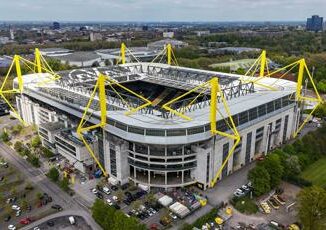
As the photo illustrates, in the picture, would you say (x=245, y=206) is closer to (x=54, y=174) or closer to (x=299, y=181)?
(x=299, y=181)

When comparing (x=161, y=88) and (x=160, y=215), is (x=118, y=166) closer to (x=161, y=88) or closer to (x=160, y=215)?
(x=160, y=215)

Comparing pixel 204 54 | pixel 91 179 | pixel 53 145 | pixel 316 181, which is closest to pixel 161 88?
pixel 53 145

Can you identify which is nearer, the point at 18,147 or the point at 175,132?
the point at 175,132

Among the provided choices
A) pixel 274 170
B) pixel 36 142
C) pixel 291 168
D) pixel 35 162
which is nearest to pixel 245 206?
pixel 274 170

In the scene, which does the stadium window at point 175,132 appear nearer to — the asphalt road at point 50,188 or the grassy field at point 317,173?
A: the asphalt road at point 50,188

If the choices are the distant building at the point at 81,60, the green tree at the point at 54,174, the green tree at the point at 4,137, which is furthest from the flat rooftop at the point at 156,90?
the distant building at the point at 81,60

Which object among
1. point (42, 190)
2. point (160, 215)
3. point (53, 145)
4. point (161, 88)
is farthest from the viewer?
point (161, 88)
